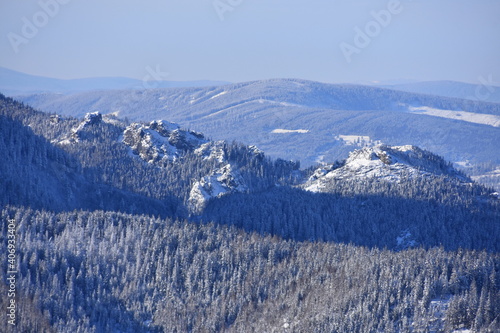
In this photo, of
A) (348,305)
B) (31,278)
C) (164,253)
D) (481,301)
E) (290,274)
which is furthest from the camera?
(164,253)

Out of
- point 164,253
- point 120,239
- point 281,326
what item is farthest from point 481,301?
point 120,239

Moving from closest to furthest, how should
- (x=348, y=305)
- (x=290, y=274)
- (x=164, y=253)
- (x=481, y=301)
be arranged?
(x=481, y=301)
(x=348, y=305)
(x=290, y=274)
(x=164, y=253)

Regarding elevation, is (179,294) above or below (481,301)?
below

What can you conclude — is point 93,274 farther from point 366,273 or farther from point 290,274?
point 366,273

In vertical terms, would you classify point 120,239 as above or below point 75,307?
above

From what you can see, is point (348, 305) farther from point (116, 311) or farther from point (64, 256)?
point (64, 256)

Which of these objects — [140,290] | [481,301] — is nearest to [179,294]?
[140,290]

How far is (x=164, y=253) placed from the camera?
193 metres

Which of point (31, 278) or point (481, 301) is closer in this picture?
point (481, 301)

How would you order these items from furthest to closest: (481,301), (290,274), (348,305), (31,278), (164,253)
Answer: (164,253), (290,274), (31,278), (348,305), (481,301)

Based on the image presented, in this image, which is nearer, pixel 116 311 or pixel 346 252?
pixel 116 311

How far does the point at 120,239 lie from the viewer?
195125 millimetres

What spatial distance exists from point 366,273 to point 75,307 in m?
75.4

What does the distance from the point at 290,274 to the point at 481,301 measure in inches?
2190
